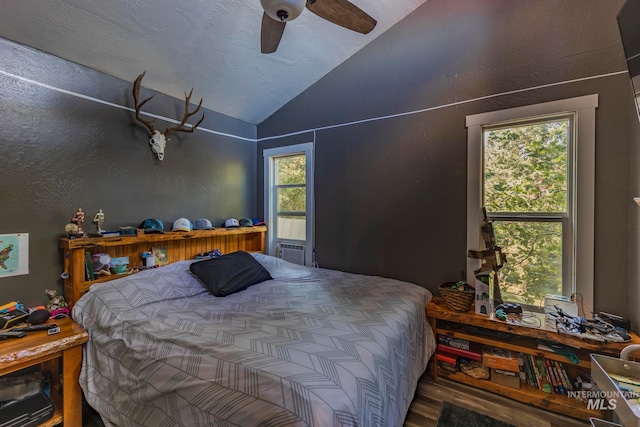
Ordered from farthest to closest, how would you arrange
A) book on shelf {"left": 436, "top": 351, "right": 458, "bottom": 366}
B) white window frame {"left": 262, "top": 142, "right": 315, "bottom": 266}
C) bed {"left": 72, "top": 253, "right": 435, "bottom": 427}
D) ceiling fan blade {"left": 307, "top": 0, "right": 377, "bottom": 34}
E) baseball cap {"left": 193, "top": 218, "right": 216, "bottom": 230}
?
white window frame {"left": 262, "top": 142, "right": 315, "bottom": 266} → baseball cap {"left": 193, "top": 218, "right": 216, "bottom": 230} → book on shelf {"left": 436, "top": 351, "right": 458, "bottom": 366} → ceiling fan blade {"left": 307, "top": 0, "right": 377, "bottom": 34} → bed {"left": 72, "top": 253, "right": 435, "bottom": 427}

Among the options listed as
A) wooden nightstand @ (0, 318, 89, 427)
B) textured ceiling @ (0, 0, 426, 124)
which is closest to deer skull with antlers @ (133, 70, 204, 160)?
textured ceiling @ (0, 0, 426, 124)

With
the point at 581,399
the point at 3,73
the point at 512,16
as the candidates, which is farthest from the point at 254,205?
the point at 581,399

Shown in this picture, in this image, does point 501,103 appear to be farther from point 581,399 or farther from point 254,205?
point 254,205

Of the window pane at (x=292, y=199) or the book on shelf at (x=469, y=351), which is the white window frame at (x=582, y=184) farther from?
the window pane at (x=292, y=199)

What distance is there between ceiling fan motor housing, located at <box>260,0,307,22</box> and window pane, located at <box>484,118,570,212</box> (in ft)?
5.78

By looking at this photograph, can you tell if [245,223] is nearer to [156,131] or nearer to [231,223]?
[231,223]

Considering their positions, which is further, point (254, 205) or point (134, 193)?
point (254, 205)

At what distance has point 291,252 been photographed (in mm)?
3270

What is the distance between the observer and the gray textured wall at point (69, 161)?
176 centimetres

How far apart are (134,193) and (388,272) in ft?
8.03

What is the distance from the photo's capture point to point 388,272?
8.59ft

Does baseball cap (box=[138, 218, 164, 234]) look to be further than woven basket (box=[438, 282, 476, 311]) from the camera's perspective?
Yes

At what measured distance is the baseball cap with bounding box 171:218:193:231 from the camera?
246cm

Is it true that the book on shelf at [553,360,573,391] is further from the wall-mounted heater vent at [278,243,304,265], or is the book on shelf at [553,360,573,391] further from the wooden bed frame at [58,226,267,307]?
the wooden bed frame at [58,226,267,307]
